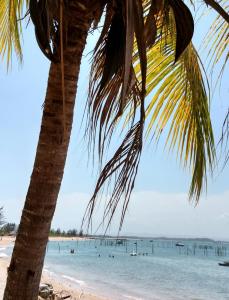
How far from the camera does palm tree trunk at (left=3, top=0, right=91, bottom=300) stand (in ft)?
6.37

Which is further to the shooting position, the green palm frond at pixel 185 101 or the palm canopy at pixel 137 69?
the green palm frond at pixel 185 101

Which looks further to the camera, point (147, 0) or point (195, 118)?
point (195, 118)

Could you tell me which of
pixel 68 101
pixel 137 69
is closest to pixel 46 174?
pixel 68 101

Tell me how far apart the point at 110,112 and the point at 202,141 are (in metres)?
1.36

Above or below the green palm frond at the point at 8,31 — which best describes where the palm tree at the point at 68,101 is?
below

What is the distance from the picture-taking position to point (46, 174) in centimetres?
199

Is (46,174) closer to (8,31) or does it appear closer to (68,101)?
(68,101)

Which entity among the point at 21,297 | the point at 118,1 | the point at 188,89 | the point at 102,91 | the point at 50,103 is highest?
the point at 188,89

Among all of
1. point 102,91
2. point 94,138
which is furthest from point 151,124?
point 94,138

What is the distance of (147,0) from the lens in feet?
9.78

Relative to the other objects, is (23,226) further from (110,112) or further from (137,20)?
(137,20)

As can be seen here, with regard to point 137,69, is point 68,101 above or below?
below

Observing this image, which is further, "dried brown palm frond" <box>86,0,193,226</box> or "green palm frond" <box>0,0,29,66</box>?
"green palm frond" <box>0,0,29,66</box>

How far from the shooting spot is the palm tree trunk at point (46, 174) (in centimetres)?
194
